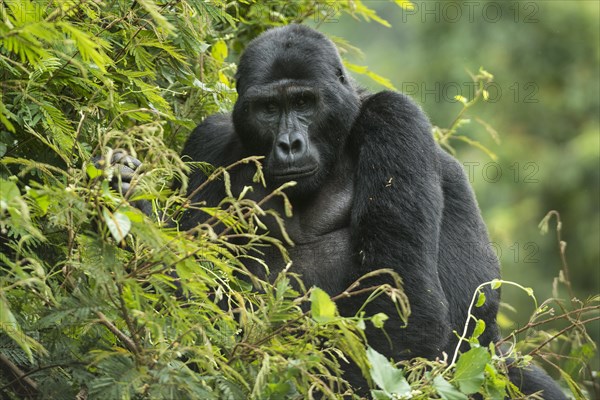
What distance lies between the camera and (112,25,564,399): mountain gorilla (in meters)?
3.96

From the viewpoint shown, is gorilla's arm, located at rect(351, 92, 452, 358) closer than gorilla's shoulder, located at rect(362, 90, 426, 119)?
Yes

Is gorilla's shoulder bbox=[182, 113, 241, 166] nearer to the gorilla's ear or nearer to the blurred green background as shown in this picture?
the gorilla's ear

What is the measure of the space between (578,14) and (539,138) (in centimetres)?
203

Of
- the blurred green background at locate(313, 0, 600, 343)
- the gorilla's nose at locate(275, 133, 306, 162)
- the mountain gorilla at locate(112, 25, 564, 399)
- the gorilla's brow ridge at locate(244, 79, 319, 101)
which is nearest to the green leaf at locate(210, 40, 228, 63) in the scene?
the mountain gorilla at locate(112, 25, 564, 399)

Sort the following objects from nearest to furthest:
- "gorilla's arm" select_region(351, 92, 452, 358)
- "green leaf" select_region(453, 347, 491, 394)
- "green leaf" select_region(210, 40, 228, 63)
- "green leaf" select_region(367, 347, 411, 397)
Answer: "green leaf" select_region(367, 347, 411, 397) < "green leaf" select_region(453, 347, 491, 394) < "gorilla's arm" select_region(351, 92, 452, 358) < "green leaf" select_region(210, 40, 228, 63)

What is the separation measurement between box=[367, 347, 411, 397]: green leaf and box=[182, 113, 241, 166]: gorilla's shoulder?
208 centimetres

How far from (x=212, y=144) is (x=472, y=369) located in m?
2.19

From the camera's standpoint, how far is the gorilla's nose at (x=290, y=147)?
13.3 ft

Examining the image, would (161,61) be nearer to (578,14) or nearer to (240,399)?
(240,399)

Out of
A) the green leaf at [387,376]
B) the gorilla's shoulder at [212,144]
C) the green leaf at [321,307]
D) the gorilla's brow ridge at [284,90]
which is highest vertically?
the green leaf at [321,307]

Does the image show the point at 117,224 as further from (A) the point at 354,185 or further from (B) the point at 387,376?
(A) the point at 354,185

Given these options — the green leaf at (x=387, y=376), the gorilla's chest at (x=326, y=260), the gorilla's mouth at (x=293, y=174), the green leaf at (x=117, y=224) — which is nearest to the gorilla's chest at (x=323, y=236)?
the gorilla's chest at (x=326, y=260)

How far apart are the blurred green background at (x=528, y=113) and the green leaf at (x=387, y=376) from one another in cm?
903

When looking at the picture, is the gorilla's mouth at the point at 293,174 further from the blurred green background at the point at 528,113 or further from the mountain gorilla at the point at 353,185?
the blurred green background at the point at 528,113
